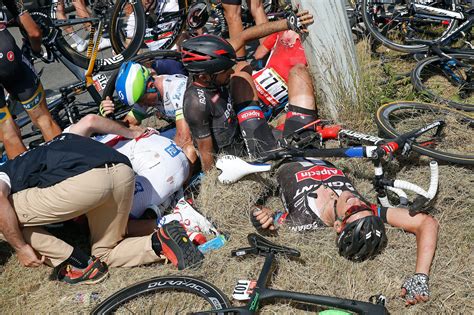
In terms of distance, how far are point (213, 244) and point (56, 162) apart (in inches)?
52.9

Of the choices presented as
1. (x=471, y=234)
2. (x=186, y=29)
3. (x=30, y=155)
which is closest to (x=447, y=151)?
(x=471, y=234)

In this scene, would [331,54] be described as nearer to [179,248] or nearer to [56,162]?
[179,248]

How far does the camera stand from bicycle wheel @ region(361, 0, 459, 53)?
6.88 m

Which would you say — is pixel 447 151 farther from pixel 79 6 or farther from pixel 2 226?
pixel 79 6

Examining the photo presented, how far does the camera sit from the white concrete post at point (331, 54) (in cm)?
503

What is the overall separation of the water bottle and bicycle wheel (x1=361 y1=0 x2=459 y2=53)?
369cm

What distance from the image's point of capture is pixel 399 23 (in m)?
7.08

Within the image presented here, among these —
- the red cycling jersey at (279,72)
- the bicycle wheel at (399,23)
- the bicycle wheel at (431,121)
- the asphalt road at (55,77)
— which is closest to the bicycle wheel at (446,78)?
the bicycle wheel at (431,121)

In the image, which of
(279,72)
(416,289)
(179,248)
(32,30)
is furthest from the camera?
(32,30)

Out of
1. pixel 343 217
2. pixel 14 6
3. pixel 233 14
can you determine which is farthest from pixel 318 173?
pixel 14 6

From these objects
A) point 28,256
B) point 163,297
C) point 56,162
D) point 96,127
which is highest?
point 56,162

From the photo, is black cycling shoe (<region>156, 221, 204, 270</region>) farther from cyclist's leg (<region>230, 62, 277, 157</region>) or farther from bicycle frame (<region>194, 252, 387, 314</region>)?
cyclist's leg (<region>230, 62, 277, 157</region>)

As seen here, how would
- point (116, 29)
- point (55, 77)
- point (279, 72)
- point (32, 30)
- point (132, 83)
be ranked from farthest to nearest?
point (55, 77) → point (116, 29) → point (32, 30) → point (279, 72) → point (132, 83)

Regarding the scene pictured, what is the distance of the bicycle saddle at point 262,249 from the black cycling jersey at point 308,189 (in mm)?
334
